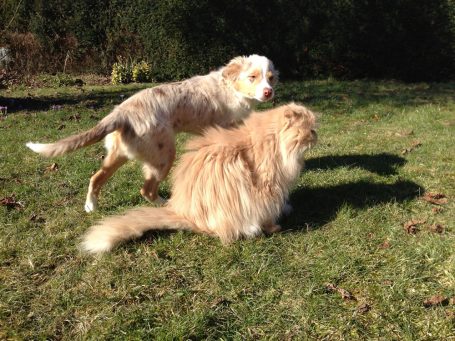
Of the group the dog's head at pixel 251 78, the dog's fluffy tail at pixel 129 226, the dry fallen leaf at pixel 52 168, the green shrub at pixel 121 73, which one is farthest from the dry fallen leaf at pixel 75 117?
the dog's fluffy tail at pixel 129 226

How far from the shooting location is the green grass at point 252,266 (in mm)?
2771

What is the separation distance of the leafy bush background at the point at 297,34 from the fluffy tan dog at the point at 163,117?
29.6 feet

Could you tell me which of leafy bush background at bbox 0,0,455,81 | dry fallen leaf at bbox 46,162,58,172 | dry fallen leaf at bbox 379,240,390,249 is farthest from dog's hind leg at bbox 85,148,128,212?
leafy bush background at bbox 0,0,455,81

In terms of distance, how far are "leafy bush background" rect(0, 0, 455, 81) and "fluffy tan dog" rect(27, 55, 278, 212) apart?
901cm

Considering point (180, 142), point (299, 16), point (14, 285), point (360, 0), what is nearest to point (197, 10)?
point (299, 16)

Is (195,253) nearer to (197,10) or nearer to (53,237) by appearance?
(53,237)

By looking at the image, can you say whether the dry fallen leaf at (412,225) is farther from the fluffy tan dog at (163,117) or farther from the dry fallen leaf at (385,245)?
the fluffy tan dog at (163,117)

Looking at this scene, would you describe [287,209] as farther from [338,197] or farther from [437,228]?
[437,228]

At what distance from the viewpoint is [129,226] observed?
3.62 meters

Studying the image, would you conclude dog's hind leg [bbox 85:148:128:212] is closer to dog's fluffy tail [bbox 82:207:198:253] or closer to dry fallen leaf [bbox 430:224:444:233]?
dog's fluffy tail [bbox 82:207:198:253]

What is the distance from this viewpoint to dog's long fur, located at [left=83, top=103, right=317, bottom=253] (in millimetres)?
3664

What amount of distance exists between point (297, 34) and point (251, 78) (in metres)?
9.52

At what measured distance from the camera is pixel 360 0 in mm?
13609

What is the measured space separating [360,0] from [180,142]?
9.83m
